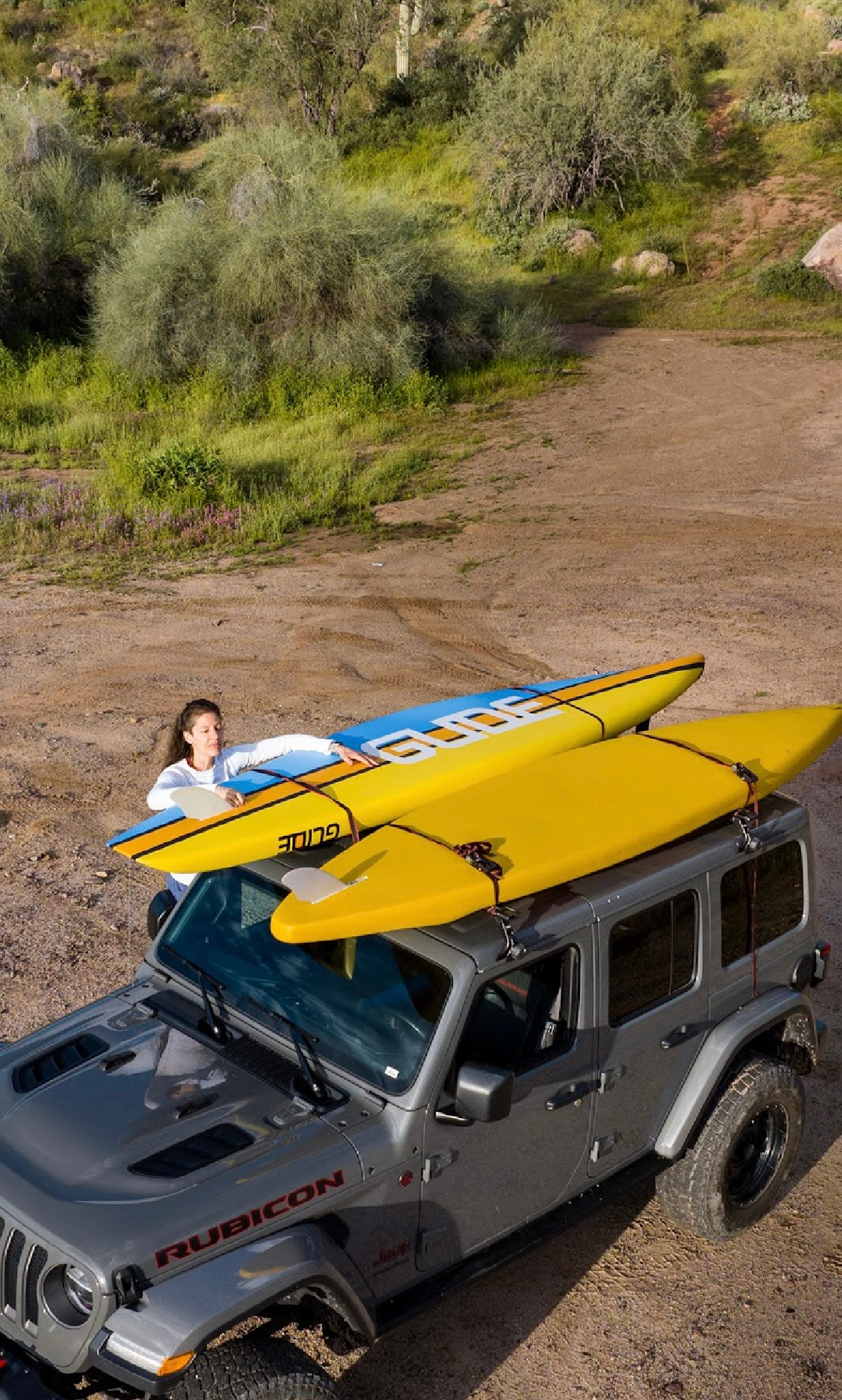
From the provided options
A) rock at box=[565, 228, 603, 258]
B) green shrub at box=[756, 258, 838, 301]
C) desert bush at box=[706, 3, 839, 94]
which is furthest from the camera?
desert bush at box=[706, 3, 839, 94]

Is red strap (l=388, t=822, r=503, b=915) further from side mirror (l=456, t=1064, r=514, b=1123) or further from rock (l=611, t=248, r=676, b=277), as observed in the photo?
rock (l=611, t=248, r=676, b=277)

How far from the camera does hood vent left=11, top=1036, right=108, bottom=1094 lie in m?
4.62

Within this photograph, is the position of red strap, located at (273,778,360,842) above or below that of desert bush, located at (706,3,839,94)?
below

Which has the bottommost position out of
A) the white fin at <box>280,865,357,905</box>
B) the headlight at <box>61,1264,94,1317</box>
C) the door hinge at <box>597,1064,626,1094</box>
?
the door hinge at <box>597,1064,626,1094</box>

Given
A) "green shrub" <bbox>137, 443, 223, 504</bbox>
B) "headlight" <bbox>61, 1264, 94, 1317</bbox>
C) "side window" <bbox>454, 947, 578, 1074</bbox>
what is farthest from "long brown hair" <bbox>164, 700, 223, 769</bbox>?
"green shrub" <bbox>137, 443, 223, 504</bbox>

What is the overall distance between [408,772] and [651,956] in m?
1.51

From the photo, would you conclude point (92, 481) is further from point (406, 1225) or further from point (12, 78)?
point (12, 78)

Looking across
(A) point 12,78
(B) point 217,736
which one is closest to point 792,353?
(B) point 217,736

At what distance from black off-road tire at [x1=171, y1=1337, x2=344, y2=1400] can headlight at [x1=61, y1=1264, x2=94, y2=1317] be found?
35 cm

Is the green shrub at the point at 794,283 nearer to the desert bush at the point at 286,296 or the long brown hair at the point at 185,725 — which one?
the desert bush at the point at 286,296

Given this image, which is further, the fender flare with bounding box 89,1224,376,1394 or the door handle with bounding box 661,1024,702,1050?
the door handle with bounding box 661,1024,702,1050

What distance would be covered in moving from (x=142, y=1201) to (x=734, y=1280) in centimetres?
277

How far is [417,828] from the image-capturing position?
5.01 metres

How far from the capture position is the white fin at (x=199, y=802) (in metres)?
5.34
